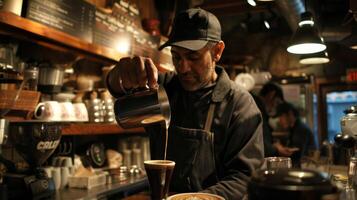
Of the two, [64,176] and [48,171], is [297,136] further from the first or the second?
[48,171]

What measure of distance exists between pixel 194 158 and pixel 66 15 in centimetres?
161

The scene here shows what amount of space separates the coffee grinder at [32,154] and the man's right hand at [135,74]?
23.0 inches

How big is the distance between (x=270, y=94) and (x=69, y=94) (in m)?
3.34

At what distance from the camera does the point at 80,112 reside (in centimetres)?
254

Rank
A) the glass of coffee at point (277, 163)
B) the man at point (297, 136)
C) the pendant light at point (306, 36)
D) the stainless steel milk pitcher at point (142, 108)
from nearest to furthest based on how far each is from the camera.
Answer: the glass of coffee at point (277, 163), the stainless steel milk pitcher at point (142, 108), the pendant light at point (306, 36), the man at point (297, 136)

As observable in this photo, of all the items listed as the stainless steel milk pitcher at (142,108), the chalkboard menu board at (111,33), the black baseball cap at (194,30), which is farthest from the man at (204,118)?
the chalkboard menu board at (111,33)

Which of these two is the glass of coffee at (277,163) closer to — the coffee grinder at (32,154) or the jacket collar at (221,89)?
the jacket collar at (221,89)

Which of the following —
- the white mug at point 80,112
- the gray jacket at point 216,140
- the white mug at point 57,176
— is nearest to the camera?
the gray jacket at point 216,140

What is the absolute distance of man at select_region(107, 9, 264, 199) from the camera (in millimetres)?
1656

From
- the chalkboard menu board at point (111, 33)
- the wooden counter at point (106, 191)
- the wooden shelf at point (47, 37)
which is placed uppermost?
the chalkboard menu board at point (111, 33)

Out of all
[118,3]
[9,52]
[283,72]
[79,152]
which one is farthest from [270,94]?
[9,52]

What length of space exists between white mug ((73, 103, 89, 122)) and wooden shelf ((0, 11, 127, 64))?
1.44 ft

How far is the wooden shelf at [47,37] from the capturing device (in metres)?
2.00

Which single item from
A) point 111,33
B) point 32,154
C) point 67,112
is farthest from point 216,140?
point 111,33
